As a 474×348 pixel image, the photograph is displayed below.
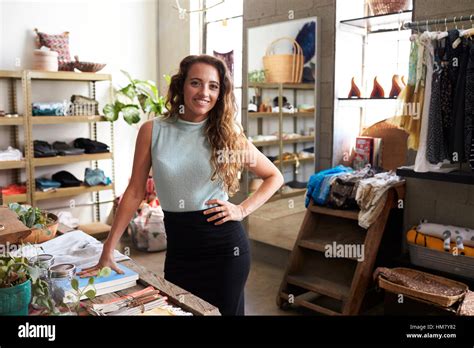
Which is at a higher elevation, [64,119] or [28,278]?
[64,119]

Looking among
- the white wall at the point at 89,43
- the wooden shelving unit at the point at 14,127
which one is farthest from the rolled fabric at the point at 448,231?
the white wall at the point at 89,43

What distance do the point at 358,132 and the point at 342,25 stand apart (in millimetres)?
756

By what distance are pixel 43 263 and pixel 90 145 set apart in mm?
3229

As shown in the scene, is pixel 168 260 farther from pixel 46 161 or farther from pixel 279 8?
pixel 46 161

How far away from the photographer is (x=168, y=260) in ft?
5.19

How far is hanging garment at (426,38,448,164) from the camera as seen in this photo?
2.32 m

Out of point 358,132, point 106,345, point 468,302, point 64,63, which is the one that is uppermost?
point 64,63

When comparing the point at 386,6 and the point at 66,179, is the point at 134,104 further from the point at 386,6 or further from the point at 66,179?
the point at 386,6

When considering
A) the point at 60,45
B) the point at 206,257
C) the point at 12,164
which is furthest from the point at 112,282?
the point at 60,45

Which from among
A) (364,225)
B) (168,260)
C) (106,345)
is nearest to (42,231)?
(168,260)

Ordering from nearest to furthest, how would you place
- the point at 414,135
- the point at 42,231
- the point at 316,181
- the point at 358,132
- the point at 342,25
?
1. the point at 42,231
2. the point at 414,135
3. the point at 316,181
4. the point at 342,25
5. the point at 358,132

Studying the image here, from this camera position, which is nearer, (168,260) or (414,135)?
(168,260)

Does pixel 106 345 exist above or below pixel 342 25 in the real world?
below

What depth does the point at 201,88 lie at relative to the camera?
1455mm
